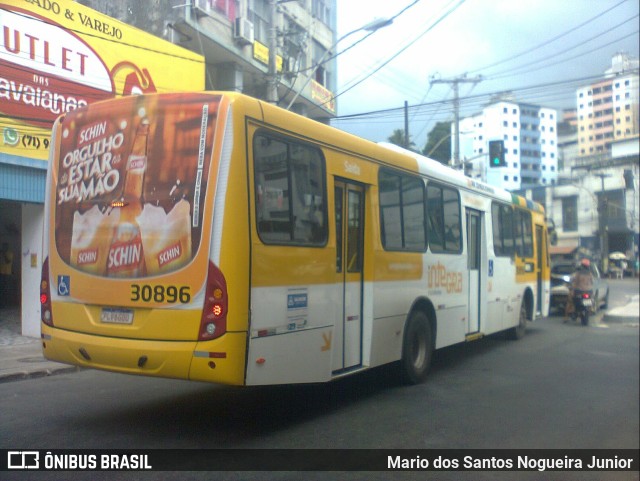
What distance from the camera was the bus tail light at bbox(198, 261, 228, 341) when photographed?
16.3 feet

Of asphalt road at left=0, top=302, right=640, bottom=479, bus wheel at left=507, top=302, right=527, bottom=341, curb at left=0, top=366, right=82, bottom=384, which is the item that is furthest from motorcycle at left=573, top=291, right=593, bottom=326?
curb at left=0, top=366, right=82, bottom=384

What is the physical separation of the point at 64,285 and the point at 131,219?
3.39 ft

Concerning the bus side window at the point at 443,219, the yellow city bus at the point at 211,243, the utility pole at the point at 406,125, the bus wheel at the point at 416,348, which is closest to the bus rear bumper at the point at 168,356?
the yellow city bus at the point at 211,243

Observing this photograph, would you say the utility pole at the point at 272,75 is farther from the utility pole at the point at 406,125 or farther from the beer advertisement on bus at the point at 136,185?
the beer advertisement on bus at the point at 136,185

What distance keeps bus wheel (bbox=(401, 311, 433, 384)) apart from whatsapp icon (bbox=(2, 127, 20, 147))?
20.0ft

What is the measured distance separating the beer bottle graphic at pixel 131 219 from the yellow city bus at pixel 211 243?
0.5 inches

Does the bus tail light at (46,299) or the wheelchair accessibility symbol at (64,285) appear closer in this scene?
the wheelchair accessibility symbol at (64,285)

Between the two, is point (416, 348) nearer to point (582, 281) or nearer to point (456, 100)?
point (456, 100)

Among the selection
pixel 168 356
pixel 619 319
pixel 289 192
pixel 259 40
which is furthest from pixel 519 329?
pixel 168 356

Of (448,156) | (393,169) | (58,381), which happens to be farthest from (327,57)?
(58,381)

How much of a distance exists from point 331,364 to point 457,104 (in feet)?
14.9

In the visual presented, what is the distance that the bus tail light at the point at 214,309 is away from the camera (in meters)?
4.95

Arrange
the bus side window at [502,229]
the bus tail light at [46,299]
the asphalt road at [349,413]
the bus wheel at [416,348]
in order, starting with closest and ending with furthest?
Result: 1. the asphalt road at [349,413]
2. the bus tail light at [46,299]
3. the bus wheel at [416,348]
4. the bus side window at [502,229]

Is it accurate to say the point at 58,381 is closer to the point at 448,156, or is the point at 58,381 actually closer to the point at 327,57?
the point at 327,57
